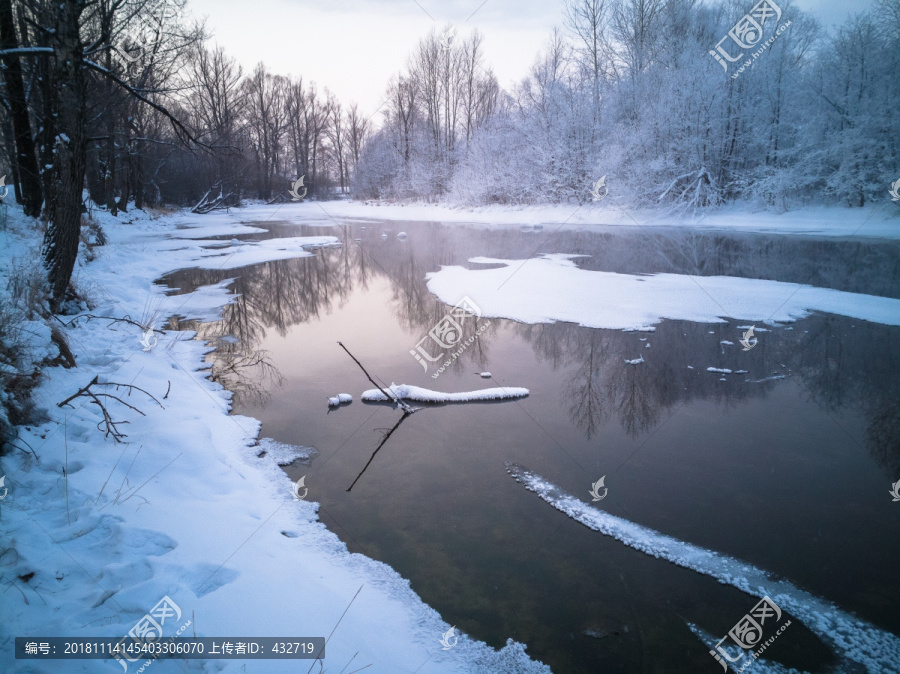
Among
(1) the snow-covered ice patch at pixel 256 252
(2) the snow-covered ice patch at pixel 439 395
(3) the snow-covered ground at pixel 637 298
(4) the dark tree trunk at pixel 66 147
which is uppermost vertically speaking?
(4) the dark tree trunk at pixel 66 147

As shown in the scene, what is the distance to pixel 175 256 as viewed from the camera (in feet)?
50.3

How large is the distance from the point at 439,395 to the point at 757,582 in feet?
11.6

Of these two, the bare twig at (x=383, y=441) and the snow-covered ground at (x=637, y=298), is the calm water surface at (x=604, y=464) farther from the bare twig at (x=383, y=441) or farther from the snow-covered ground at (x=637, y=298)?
the snow-covered ground at (x=637, y=298)

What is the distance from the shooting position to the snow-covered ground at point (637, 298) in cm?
877

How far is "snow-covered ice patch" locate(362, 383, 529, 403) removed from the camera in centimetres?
575

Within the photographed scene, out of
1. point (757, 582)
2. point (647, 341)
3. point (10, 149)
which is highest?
point (10, 149)

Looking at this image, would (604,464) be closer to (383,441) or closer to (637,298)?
(383,441)

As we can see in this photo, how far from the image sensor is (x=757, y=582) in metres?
3.07

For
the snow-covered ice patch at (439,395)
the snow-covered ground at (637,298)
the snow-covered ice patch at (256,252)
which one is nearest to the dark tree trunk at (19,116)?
the snow-covered ice patch at (256,252)

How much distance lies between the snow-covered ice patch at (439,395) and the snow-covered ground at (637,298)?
3.09 m

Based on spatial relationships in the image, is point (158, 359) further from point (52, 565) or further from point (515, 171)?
point (515, 171)

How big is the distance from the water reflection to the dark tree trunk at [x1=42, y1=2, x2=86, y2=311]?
2148mm

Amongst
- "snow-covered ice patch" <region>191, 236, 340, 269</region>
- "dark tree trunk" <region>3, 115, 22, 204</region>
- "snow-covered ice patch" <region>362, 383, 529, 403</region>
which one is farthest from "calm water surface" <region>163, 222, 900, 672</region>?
"dark tree trunk" <region>3, 115, 22, 204</region>
